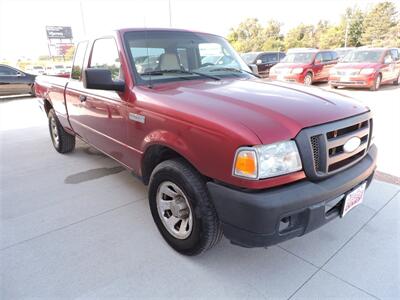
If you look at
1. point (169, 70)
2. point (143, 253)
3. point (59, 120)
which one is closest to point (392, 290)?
point (143, 253)

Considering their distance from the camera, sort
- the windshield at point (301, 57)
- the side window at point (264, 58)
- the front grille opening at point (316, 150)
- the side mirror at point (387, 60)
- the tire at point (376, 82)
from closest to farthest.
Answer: the front grille opening at point (316, 150) → the tire at point (376, 82) → the side mirror at point (387, 60) → the windshield at point (301, 57) → the side window at point (264, 58)

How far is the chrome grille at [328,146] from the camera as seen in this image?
1.79 meters

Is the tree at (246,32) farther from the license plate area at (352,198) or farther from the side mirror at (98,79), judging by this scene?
the license plate area at (352,198)

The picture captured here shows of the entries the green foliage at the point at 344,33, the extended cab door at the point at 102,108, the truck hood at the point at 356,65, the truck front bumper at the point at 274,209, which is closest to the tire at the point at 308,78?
the truck hood at the point at 356,65

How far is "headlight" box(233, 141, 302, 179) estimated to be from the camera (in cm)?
171

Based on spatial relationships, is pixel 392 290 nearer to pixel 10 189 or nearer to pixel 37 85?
pixel 10 189

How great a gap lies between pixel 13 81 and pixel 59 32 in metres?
35.3

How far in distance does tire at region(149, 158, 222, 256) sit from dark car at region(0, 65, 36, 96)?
1227 cm

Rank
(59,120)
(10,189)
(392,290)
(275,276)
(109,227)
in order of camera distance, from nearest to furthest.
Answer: (392,290), (275,276), (109,227), (10,189), (59,120)

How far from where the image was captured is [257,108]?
195cm

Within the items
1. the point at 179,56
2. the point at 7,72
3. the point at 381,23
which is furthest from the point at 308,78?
the point at 381,23

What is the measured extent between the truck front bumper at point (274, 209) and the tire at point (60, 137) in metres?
3.71

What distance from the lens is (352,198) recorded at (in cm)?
210

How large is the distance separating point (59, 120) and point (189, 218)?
3.39 metres
